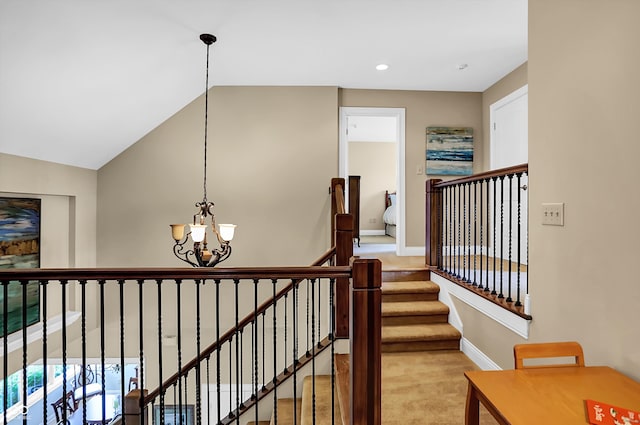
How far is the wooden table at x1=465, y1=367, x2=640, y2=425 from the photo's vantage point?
113cm

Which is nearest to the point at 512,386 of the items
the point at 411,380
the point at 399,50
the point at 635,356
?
the point at 635,356

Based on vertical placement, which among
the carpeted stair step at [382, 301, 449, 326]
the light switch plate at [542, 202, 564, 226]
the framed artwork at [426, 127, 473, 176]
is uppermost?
the framed artwork at [426, 127, 473, 176]

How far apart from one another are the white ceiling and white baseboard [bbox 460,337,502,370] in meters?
2.74

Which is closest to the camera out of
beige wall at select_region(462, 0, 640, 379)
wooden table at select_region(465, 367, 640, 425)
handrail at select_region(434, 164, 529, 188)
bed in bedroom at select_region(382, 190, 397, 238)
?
wooden table at select_region(465, 367, 640, 425)

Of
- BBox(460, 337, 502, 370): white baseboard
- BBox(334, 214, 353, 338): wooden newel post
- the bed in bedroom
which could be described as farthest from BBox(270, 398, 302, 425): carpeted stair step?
the bed in bedroom

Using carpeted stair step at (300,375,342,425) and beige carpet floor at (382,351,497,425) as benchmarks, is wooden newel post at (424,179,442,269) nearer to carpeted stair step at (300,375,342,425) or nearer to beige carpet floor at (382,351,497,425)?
beige carpet floor at (382,351,497,425)

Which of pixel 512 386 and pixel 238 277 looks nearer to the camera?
pixel 512 386

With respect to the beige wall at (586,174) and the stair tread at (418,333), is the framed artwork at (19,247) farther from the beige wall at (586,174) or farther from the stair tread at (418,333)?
the beige wall at (586,174)

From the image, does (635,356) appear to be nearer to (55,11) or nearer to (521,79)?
(521,79)

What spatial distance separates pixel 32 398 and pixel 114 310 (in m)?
2.58

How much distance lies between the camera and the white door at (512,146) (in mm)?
4043

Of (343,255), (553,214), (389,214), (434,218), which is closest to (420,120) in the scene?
(434,218)

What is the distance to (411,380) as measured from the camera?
2.56 meters

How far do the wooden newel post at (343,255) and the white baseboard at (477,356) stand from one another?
105cm
